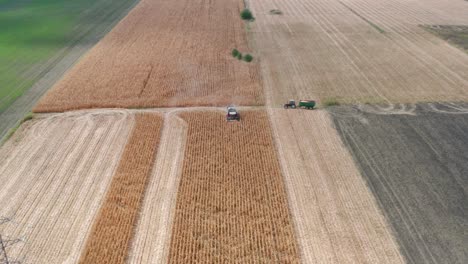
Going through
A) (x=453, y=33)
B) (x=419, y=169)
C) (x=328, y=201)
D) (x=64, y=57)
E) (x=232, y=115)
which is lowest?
(x=64, y=57)

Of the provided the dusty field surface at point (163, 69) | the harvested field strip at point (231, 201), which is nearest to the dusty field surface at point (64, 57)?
the dusty field surface at point (163, 69)

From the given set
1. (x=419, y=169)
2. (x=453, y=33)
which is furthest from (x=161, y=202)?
(x=453, y=33)

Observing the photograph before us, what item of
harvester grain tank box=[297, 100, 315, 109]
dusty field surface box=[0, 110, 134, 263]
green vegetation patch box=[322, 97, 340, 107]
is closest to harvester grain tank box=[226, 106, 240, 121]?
harvester grain tank box=[297, 100, 315, 109]

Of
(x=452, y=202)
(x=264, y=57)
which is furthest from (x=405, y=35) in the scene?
(x=452, y=202)

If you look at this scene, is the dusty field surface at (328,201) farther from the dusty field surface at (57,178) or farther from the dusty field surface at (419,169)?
the dusty field surface at (57,178)

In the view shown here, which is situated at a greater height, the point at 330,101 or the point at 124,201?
the point at 330,101

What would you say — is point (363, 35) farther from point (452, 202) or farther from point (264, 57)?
point (452, 202)

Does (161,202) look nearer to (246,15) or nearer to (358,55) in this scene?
(358,55)
